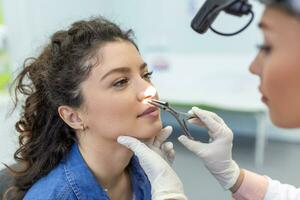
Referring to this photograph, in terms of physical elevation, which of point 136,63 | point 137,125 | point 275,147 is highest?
point 136,63

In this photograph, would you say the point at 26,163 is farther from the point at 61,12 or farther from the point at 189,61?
the point at 189,61

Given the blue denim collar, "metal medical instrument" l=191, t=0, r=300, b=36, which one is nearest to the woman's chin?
the blue denim collar

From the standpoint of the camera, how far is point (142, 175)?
1371 millimetres

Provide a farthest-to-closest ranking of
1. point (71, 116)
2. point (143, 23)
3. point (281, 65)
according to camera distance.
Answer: point (143, 23) → point (71, 116) → point (281, 65)

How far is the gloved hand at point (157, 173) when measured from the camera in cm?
106

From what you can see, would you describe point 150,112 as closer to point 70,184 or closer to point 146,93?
point 146,93

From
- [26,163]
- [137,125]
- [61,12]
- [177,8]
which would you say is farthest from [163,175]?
[177,8]

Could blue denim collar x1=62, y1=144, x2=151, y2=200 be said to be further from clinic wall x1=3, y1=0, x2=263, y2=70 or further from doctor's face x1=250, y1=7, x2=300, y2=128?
clinic wall x1=3, y1=0, x2=263, y2=70

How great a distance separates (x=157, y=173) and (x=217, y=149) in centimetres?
24

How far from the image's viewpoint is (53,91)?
121 cm

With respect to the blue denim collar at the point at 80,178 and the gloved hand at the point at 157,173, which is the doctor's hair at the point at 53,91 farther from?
the gloved hand at the point at 157,173

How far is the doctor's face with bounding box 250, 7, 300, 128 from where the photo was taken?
0.68 meters

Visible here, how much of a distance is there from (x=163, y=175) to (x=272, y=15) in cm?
58

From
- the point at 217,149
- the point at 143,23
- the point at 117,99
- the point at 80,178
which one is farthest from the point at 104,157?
the point at 143,23
